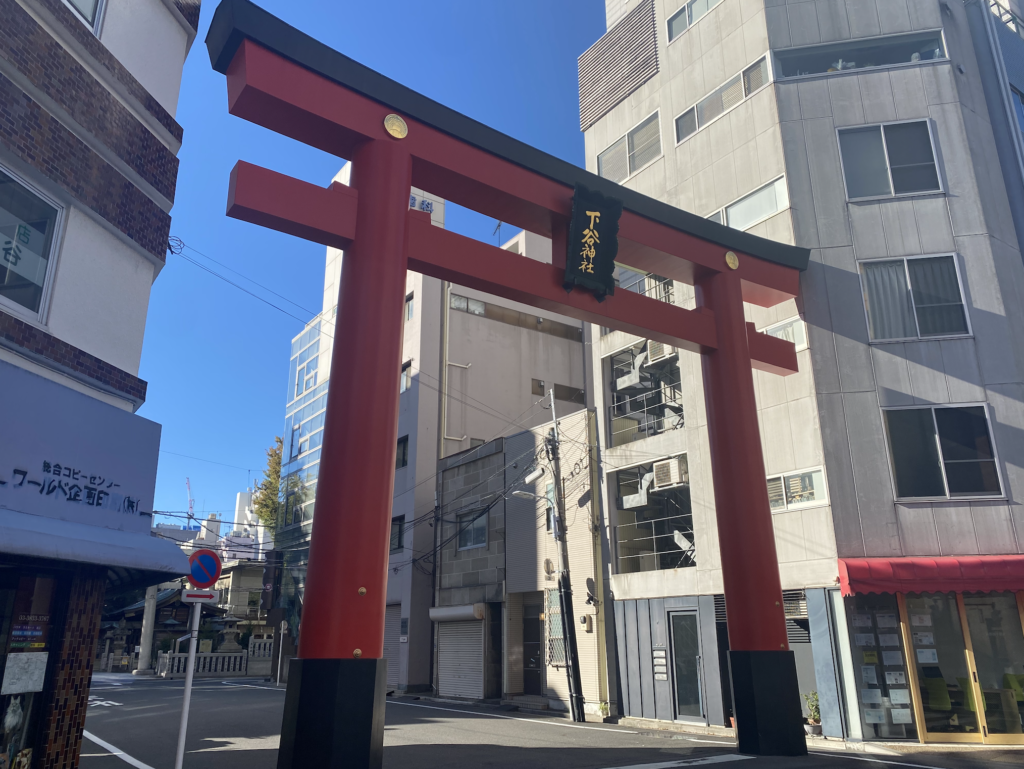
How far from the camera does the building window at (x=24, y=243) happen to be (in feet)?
23.6

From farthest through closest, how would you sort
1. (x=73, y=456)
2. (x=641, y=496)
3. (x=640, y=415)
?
(x=640, y=415) → (x=641, y=496) → (x=73, y=456)

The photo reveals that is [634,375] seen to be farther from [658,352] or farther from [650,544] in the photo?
[650,544]

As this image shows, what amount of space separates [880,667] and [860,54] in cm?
1382

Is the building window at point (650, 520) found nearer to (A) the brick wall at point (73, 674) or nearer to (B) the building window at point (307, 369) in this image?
(A) the brick wall at point (73, 674)

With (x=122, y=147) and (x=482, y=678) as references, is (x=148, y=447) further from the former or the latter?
(x=482, y=678)

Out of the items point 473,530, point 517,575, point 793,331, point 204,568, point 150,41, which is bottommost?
point 204,568

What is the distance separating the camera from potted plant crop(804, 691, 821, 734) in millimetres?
13719

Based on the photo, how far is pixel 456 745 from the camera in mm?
12703

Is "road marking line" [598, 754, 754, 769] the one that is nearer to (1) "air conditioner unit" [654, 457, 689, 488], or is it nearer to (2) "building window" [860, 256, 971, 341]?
(1) "air conditioner unit" [654, 457, 689, 488]

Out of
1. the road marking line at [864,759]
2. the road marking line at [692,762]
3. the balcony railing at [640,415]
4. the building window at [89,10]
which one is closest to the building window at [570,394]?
the balcony railing at [640,415]

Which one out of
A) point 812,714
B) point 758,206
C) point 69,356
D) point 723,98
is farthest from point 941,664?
point 69,356

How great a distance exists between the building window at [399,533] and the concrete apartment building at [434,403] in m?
0.05

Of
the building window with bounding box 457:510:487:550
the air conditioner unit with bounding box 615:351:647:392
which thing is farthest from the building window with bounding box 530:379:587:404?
the air conditioner unit with bounding box 615:351:647:392

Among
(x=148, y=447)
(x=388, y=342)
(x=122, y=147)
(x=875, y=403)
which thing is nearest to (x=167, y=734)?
(x=148, y=447)
